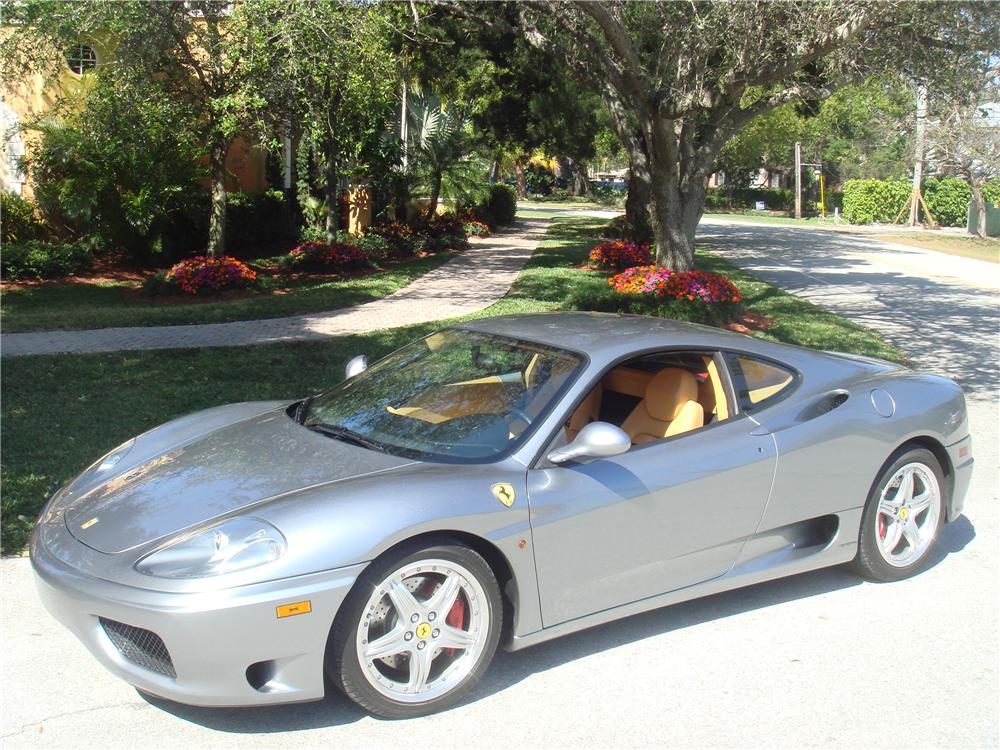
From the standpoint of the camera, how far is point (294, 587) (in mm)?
3158

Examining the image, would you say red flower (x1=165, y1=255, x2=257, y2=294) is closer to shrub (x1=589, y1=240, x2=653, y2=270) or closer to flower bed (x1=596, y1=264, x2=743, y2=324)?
flower bed (x1=596, y1=264, x2=743, y2=324)

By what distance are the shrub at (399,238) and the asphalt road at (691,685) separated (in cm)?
1756

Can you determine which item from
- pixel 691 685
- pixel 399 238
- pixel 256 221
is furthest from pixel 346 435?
pixel 399 238

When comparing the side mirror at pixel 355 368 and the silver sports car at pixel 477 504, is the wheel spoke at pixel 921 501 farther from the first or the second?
the side mirror at pixel 355 368

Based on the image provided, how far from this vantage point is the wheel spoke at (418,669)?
3.44 m

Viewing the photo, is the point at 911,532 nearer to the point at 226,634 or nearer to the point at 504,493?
the point at 504,493

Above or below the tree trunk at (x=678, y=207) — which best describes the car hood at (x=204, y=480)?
below

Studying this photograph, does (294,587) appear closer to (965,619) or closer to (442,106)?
(965,619)

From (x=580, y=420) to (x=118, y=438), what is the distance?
4.10m

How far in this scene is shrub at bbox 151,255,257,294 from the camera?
14.9m

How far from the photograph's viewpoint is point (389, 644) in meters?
3.38

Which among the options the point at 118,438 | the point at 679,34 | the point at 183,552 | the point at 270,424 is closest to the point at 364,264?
the point at 679,34

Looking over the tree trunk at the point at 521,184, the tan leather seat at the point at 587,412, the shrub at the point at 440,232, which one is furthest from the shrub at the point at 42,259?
the tree trunk at the point at 521,184

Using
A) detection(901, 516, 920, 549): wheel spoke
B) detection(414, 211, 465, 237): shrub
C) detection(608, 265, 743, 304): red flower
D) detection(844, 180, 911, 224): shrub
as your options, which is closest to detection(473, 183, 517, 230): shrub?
detection(414, 211, 465, 237): shrub
